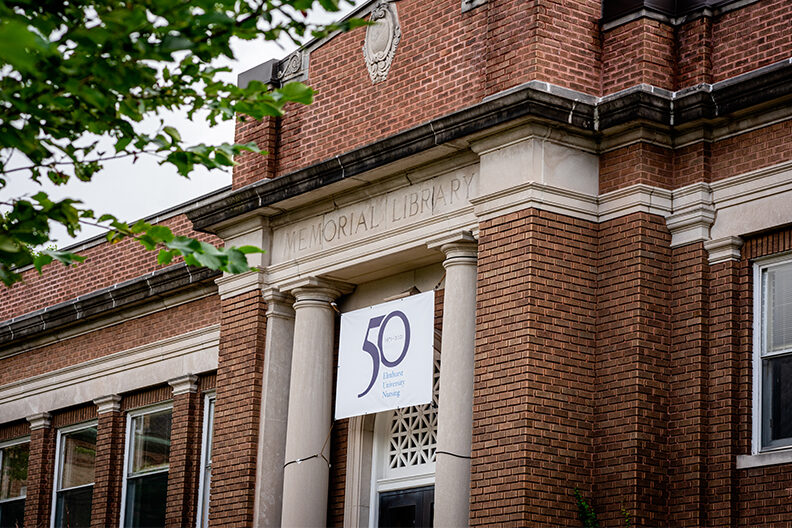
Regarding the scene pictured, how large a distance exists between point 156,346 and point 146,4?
13683 mm

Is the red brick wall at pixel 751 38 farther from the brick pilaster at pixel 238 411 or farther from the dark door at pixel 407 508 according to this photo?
the brick pilaster at pixel 238 411

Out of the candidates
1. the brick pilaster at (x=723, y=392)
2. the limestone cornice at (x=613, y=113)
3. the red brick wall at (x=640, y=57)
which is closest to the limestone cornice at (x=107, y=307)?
the limestone cornice at (x=613, y=113)

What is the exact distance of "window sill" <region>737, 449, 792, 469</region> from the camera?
45.7ft

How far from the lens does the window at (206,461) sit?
2128 cm

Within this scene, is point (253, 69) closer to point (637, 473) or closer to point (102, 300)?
point (102, 300)

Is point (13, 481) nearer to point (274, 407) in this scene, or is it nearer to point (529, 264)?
point (274, 407)

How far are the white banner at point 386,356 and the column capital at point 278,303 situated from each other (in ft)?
3.76

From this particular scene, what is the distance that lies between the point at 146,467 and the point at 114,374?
5.68 ft

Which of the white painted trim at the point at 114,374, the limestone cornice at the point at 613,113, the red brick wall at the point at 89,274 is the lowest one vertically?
the white painted trim at the point at 114,374

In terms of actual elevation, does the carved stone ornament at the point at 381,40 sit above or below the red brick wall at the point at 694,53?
above

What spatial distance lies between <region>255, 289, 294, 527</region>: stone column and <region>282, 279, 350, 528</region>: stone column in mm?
342

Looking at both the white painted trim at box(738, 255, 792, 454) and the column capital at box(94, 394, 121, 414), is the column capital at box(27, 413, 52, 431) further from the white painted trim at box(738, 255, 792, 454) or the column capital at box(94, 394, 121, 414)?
the white painted trim at box(738, 255, 792, 454)

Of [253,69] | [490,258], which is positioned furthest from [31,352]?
[490,258]

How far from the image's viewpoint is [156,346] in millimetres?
22766
